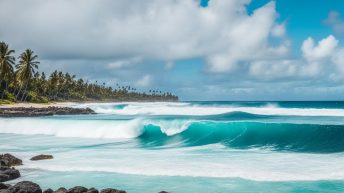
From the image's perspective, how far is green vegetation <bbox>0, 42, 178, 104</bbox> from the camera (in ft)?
206

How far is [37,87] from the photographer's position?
8356 cm

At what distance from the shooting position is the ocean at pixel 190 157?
1303 centimetres

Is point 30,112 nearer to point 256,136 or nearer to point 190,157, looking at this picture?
point 256,136

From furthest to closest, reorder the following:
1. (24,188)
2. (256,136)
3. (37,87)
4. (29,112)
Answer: (37,87), (29,112), (256,136), (24,188)

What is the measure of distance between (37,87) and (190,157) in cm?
7040

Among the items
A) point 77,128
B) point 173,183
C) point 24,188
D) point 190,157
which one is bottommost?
point 173,183

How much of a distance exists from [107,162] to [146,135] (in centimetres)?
1279

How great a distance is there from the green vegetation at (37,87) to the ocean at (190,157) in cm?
3082

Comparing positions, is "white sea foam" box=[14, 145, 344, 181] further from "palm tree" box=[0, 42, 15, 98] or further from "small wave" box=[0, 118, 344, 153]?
"palm tree" box=[0, 42, 15, 98]

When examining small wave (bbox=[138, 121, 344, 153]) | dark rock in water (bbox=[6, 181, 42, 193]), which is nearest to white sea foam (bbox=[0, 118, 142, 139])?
small wave (bbox=[138, 121, 344, 153])

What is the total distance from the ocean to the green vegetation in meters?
30.8

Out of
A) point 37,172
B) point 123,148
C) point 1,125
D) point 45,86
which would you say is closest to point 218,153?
point 123,148

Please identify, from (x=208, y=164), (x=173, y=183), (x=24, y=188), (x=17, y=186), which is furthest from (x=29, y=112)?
(x=24, y=188)

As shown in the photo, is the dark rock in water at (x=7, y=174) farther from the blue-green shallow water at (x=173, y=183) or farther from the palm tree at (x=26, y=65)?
the palm tree at (x=26, y=65)
